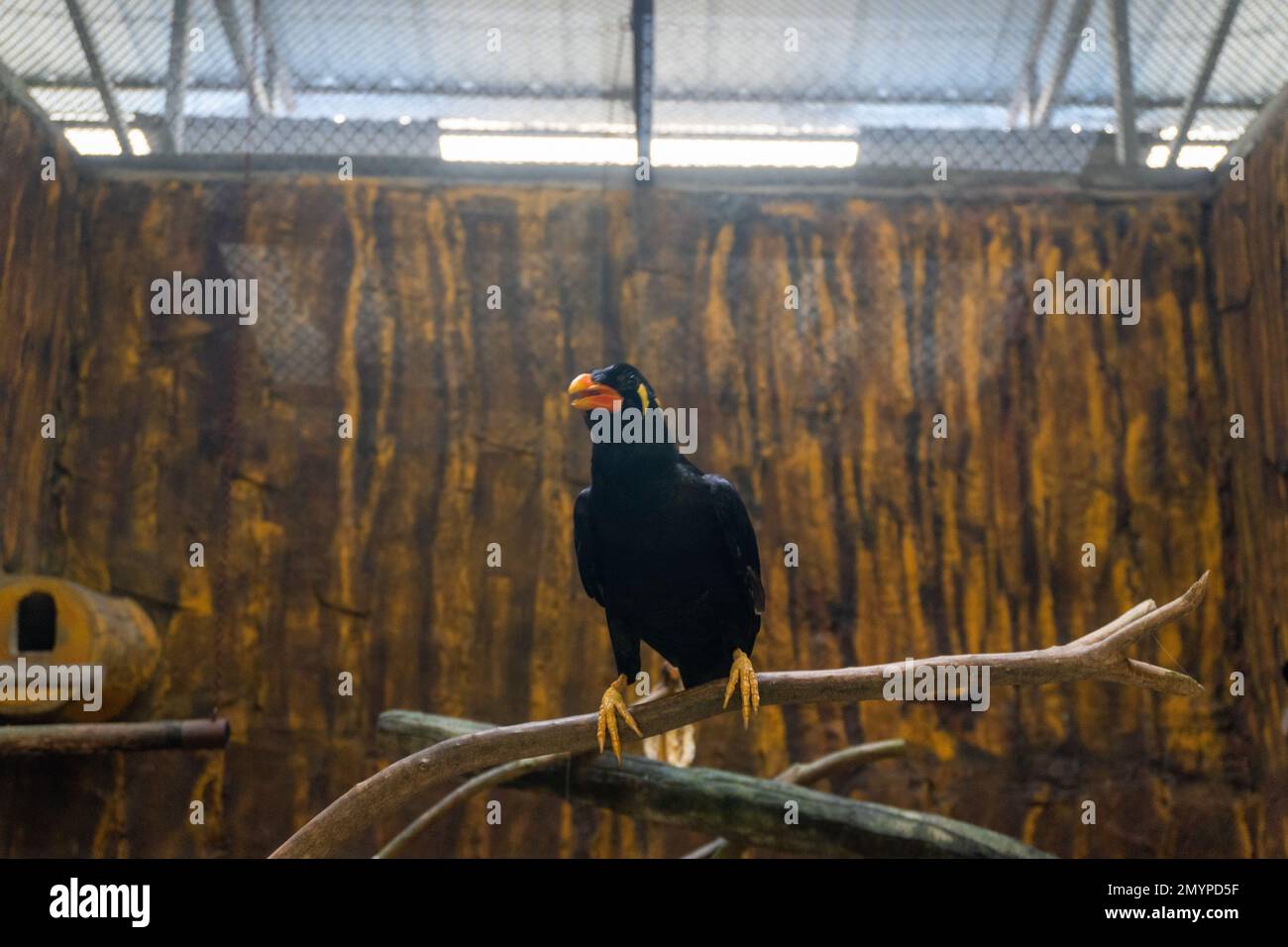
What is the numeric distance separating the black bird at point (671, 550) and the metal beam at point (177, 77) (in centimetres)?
308

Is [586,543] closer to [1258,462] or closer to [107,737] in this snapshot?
[107,737]

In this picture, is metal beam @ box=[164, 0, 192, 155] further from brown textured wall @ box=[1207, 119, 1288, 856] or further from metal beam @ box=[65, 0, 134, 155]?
brown textured wall @ box=[1207, 119, 1288, 856]

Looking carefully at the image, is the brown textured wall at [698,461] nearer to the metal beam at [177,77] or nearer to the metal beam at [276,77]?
the metal beam at [177,77]

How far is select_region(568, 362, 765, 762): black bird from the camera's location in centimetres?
279

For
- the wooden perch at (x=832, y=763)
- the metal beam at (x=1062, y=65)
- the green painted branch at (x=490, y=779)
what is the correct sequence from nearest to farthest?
the green painted branch at (x=490, y=779) → the wooden perch at (x=832, y=763) → the metal beam at (x=1062, y=65)

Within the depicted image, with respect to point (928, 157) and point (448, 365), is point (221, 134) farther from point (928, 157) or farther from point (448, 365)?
point (928, 157)

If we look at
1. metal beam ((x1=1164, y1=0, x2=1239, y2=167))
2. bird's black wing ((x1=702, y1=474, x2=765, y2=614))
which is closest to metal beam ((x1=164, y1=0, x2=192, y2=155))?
bird's black wing ((x1=702, y1=474, x2=765, y2=614))

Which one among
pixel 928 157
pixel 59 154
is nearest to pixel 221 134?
pixel 59 154

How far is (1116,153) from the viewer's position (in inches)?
195

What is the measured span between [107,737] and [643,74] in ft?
11.4

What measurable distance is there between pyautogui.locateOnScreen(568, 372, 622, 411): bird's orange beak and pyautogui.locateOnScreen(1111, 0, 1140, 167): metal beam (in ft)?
11.1

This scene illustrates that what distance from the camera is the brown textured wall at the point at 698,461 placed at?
443 centimetres

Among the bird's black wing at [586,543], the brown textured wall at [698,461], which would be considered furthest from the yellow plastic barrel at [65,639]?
the bird's black wing at [586,543]

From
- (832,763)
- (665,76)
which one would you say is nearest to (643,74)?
(665,76)
